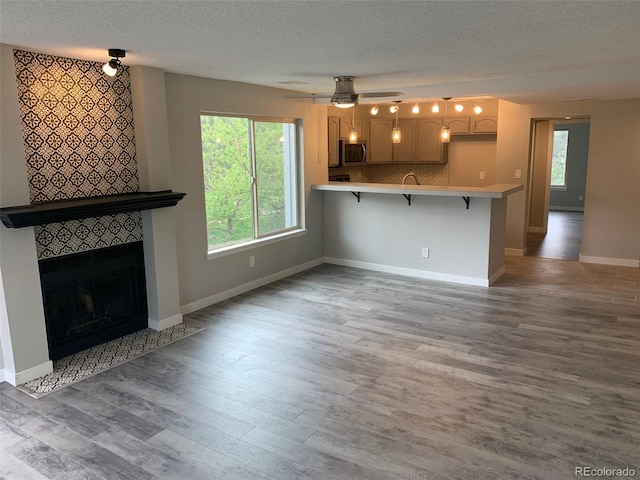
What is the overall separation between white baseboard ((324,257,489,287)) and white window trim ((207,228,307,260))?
723 millimetres

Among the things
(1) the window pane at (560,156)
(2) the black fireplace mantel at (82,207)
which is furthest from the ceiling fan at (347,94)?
(1) the window pane at (560,156)

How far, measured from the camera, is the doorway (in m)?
7.67

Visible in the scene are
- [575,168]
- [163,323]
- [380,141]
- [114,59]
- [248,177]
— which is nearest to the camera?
[114,59]

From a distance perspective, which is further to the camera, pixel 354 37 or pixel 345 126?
pixel 345 126

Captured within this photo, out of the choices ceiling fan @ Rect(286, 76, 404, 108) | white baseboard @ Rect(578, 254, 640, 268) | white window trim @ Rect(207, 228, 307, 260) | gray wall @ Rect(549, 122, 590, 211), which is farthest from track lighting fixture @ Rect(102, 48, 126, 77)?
gray wall @ Rect(549, 122, 590, 211)

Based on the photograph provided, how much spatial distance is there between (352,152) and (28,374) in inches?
223

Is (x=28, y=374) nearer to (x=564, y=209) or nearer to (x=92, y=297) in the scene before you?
(x=92, y=297)

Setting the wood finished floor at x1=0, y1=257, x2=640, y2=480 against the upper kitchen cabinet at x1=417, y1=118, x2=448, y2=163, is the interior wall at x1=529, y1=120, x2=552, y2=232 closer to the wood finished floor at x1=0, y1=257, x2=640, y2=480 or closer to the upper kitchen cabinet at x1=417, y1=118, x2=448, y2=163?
the upper kitchen cabinet at x1=417, y1=118, x2=448, y2=163

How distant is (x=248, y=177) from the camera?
541 centimetres

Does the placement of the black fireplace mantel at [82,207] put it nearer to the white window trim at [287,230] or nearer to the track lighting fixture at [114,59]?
the track lighting fixture at [114,59]

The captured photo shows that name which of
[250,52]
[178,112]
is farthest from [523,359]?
[178,112]

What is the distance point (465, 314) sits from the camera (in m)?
4.64

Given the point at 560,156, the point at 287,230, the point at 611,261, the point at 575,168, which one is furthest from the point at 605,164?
the point at 560,156

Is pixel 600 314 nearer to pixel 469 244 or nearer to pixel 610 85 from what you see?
pixel 469 244
